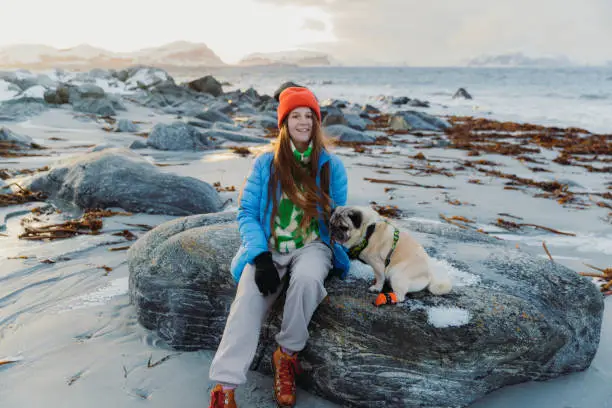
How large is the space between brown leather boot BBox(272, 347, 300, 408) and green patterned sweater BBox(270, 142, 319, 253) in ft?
2.55

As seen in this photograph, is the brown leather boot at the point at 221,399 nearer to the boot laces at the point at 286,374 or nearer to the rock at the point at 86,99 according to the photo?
the boot laces at the point at 286,374

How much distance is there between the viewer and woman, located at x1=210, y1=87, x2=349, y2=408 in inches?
110

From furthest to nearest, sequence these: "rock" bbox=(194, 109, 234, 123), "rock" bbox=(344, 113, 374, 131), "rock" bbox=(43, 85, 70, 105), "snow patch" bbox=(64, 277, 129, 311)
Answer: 1. "rock" bbox=(43, 85, 70, 105)
2. "rock" bbox=(344, 113, 374, 131)
3. "rock" bbox=(194, 109, 234, 123)
4. "snow patch" bbox=(64, 277, 129, 311)

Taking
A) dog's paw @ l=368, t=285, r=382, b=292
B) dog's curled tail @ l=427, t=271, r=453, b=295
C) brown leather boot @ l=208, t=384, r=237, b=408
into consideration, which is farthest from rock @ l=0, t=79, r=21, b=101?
dog's curled tail @ l=427, t=271, r=453, b=295

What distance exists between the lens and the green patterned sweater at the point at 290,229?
10.5ft

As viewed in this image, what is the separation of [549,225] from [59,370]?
6.52 meters

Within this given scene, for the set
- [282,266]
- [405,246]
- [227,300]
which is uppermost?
[405,246]

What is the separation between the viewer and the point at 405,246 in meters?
2.98

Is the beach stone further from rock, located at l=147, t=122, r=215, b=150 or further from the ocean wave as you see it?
the ocean wave

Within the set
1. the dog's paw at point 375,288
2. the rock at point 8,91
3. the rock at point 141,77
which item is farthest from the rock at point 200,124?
the rock at point 141,77

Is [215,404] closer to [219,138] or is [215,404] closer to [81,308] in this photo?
[81,308]

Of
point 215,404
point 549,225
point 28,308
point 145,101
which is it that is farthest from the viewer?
point 145,101

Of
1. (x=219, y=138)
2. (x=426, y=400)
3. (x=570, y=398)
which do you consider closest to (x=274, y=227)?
(x=426, y=400)

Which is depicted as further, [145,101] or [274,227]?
[145,101]
